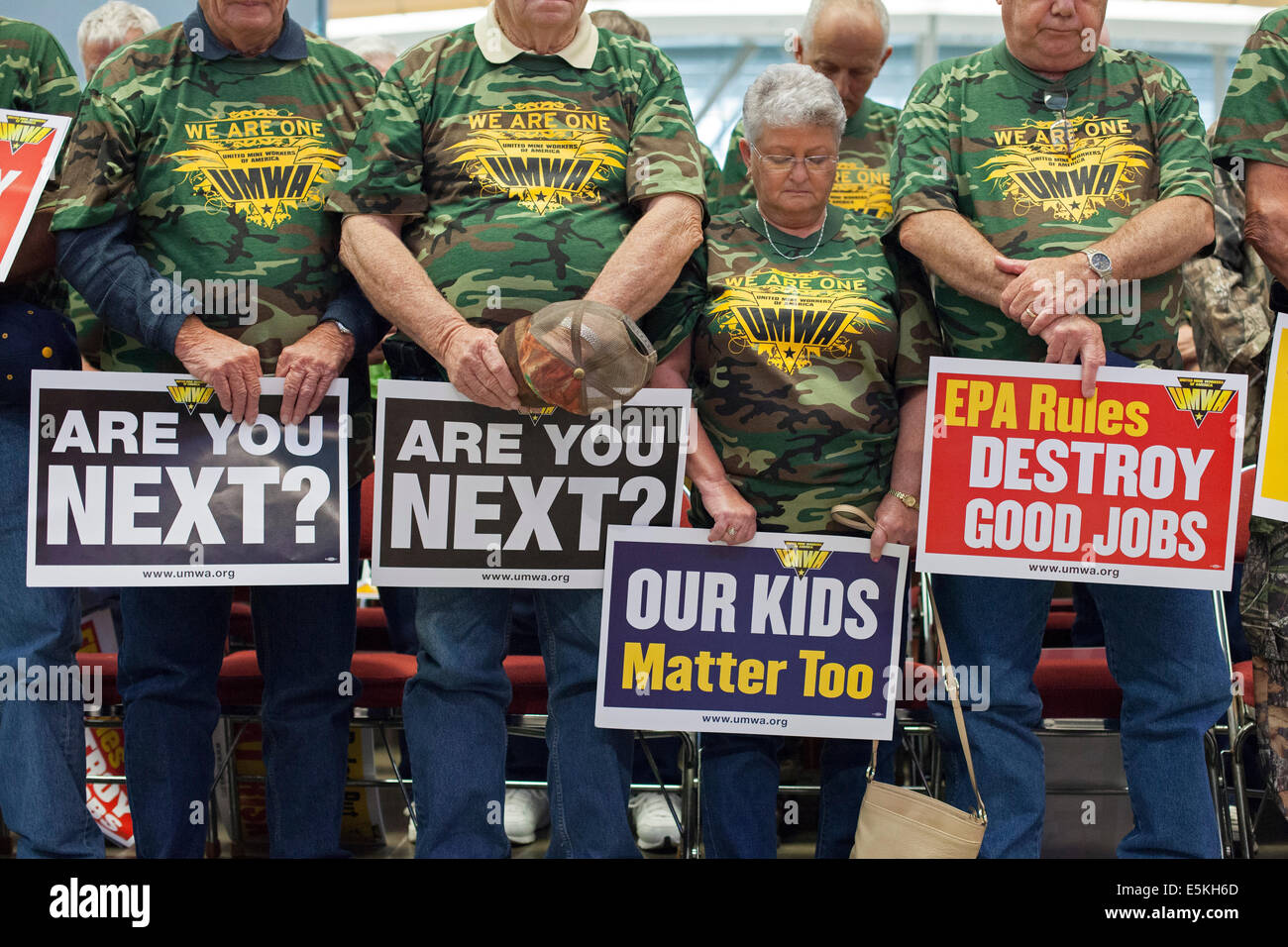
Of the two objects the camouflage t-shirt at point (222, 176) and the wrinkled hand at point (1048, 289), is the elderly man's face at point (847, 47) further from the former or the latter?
the camouflage t-shirt at point (222, 176)

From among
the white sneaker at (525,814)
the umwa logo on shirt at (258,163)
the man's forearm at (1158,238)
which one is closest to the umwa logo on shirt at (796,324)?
the man's forearm at (1158,238)

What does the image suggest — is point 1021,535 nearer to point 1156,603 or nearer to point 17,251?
point 1156,603

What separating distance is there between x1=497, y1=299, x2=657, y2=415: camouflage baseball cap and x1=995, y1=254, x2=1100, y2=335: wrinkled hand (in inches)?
29.8

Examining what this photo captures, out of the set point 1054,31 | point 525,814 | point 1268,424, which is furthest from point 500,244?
point 525,814

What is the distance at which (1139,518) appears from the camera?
8.84 ft

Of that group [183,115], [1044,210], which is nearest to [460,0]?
[183,115]

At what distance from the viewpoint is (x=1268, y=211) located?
9.00 ft

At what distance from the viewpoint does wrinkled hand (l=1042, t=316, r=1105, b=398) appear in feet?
8.43

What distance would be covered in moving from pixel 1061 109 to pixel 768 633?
4.27 feet

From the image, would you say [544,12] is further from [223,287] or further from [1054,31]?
[1054,31]

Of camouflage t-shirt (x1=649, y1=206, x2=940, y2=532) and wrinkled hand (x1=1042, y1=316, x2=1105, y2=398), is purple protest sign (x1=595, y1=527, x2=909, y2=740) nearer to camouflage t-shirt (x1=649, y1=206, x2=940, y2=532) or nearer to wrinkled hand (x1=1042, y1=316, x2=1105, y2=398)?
camouflage t-shirt (x1=649, y1=206, x2=940, y2=532)

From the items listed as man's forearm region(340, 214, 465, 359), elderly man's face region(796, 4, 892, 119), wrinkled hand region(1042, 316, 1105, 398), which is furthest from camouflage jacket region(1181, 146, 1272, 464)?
man's forearm region(340, 214, 465, 359)

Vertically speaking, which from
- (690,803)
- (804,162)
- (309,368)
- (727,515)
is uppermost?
(804,162)
